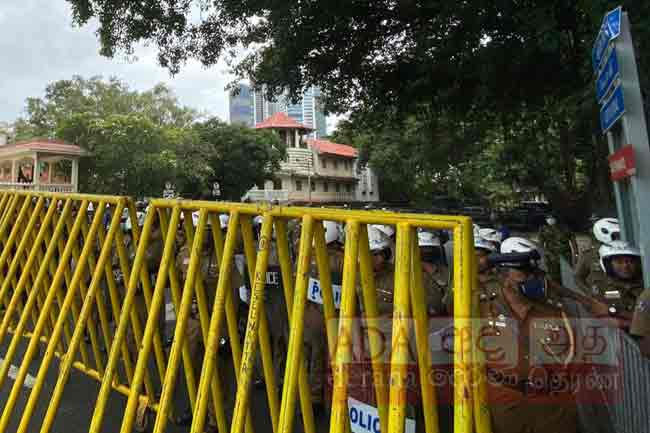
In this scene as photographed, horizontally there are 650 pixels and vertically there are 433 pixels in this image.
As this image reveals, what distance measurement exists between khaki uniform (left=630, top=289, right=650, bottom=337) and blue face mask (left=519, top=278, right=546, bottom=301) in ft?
2.01

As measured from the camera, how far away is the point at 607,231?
4.77 meters

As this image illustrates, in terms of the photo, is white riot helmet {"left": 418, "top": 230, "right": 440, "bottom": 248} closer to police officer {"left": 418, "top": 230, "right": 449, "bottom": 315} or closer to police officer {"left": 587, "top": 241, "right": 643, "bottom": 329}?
police officer {"left": 418, "top": 230, "right": 449, "bottom": 315}

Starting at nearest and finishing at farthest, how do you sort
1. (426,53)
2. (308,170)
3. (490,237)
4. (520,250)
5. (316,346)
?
1. (520,250)
2. (316,346)
3. (490,237)
4. (426,53)
5. (308,170)

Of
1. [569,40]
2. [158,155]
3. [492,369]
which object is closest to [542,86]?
[569,40]

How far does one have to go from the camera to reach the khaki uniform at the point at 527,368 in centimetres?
223

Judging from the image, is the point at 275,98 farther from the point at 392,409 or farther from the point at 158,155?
the point at 158,155

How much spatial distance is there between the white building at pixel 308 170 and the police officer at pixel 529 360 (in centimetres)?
3157

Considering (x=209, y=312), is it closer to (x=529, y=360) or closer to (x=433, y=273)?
(x=433, y=273)

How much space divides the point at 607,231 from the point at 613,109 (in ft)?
5.15

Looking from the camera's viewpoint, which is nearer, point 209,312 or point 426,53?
point 209,312

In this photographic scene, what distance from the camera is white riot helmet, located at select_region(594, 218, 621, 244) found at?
4.63m

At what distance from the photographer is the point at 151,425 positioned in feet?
11.1

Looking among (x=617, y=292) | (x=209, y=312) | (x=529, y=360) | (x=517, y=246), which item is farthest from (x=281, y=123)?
(x=529, y=360)

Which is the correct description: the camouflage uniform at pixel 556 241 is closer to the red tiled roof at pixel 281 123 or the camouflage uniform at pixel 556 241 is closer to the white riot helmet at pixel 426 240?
the white riot helmet at pixel 426 240
